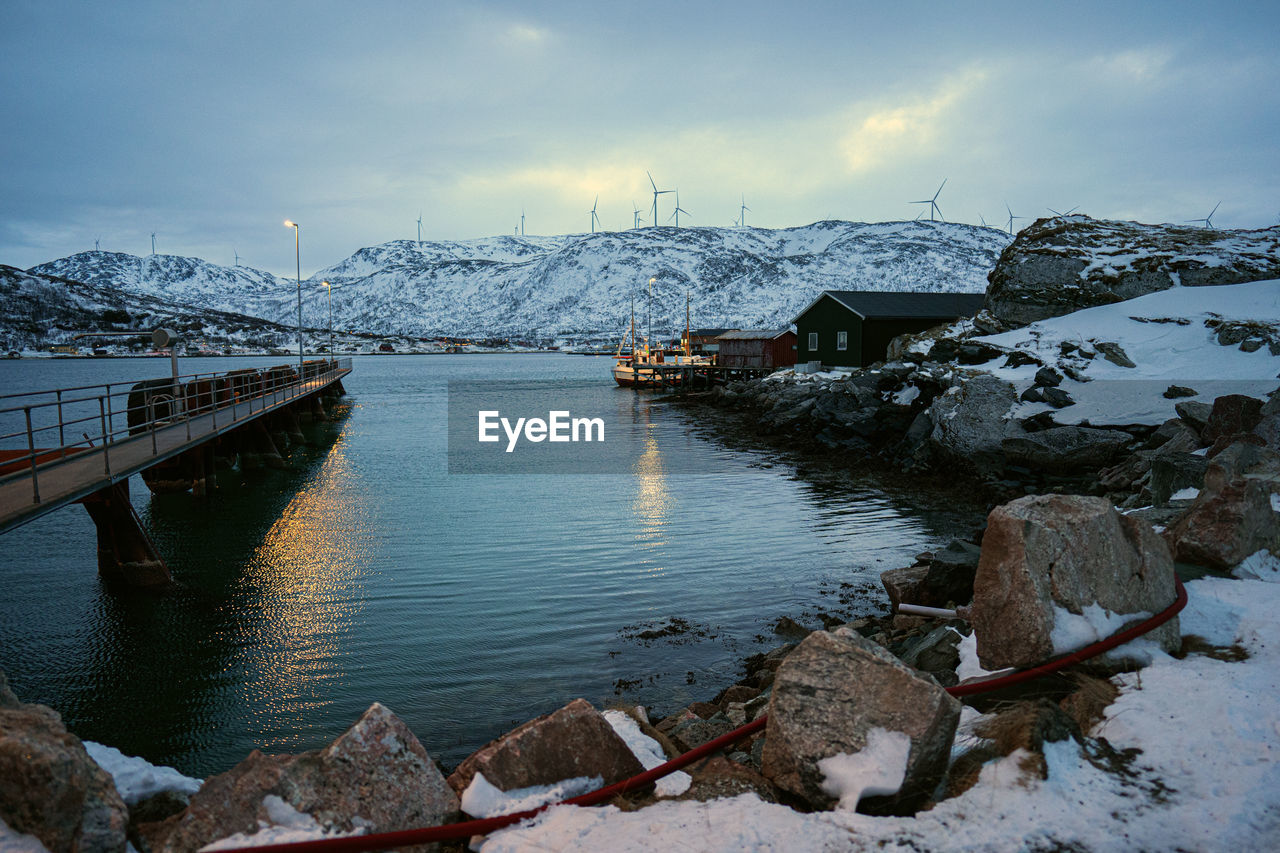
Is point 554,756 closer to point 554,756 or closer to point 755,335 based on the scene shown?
point 554,756

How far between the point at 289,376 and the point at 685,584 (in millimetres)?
32069

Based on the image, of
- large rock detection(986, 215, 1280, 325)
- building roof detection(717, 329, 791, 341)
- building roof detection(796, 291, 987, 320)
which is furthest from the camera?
building roof detection(717, 329, 791, 341)

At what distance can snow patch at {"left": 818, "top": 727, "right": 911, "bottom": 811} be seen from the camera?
12.9 ft

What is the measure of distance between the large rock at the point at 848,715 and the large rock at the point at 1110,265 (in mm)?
30067

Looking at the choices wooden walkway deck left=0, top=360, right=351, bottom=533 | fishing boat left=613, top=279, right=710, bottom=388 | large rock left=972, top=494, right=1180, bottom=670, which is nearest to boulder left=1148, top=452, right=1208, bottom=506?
large rock left=972, top=494, right=1180, bottom=670

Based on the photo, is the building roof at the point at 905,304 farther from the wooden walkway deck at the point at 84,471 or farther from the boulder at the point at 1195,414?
the wooden walkway deck at the point at 84,471

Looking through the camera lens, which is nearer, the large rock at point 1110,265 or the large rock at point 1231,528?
the large rock at point 1231,528

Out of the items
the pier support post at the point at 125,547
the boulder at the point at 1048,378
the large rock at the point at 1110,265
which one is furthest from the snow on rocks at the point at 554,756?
the large rock at the point at 1110,265

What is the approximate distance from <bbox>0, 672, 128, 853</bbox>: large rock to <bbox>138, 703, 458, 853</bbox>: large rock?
1.01 feet

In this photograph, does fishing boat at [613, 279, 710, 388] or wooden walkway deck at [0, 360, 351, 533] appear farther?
fishing boat at [613, 279, 710, 388]

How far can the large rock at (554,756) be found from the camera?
446 cm

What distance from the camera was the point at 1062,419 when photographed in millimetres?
21953

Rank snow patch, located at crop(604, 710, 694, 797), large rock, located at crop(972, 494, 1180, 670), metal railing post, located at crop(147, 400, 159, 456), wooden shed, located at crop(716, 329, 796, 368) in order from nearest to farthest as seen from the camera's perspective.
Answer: snow patch, located at crop(604, 710, 694, 797), large rock, located at crop(972, 494, 1180, 670), metal railing post, located at crop(147, 400, 159, 456), wooden shed, located at crop(716, 329, 796, 368)

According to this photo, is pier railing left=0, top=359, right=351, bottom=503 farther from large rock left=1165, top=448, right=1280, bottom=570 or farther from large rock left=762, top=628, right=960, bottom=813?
large rock left=1165, top=448, right=1280, bottom=570
